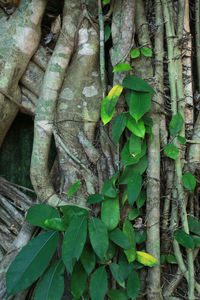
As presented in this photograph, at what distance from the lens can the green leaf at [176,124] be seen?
52.1 inches

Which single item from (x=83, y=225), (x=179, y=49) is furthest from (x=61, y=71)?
(x=83, y=225)

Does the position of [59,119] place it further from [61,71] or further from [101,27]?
[101,27]

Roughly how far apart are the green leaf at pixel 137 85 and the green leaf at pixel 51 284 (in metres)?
0.81

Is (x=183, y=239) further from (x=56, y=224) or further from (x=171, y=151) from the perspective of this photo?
(x=56, y=224)

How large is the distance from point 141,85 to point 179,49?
1.28 ft

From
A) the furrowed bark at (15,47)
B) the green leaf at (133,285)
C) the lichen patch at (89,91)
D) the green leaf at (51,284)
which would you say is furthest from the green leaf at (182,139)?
the furrowed bark at (15,47)

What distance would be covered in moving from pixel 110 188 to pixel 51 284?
1.47ft

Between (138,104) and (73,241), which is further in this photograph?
(138,104)

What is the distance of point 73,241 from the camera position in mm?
1062

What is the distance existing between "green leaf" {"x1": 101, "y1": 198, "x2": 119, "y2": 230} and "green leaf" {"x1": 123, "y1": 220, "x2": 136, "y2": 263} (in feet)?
0.22

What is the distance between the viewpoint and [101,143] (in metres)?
1.40

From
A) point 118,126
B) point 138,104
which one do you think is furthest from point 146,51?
point 118,126

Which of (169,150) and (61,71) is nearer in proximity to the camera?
(169,150)

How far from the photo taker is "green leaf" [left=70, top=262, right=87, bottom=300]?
1109 millimetres
